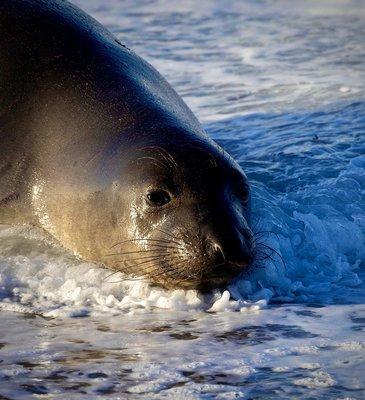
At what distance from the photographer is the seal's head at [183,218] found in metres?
5.88

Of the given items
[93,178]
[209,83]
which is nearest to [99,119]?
[93,178]

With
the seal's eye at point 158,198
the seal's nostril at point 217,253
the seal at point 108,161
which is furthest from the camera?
the seal's eye at point 158,198

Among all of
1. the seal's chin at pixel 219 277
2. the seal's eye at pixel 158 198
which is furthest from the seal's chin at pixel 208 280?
the seal's eye at pixel 158 198

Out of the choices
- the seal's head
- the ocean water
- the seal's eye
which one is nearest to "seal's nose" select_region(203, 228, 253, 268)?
the seal's head

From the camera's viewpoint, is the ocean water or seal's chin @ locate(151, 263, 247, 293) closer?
the ocean water

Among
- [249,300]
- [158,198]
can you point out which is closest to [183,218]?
[158,198]

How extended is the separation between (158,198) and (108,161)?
589 millimetres

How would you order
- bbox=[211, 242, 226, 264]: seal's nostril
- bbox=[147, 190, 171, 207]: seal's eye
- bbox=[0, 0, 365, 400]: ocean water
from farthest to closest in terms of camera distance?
→ bbox=[147, 190, 171, 207]: seal's eye → bbox=[211, 242, 226, 264]: seal's nostril → bbox=[0, 0, 365, 400]: ocean water

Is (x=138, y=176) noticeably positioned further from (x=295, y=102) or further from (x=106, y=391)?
(x=295, y=102)

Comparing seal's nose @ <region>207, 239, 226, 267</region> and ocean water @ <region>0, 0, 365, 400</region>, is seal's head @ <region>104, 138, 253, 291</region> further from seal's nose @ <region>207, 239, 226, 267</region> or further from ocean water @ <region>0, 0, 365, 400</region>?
ocean water @ <region>0, 0, 365, 400</region>

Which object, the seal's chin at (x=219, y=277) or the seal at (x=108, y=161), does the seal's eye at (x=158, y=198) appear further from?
the seal's chin at (x=219, y=277)

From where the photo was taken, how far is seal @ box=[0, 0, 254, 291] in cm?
602

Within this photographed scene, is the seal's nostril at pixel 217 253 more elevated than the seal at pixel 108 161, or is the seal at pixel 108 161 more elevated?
the seal at pixel 108 161

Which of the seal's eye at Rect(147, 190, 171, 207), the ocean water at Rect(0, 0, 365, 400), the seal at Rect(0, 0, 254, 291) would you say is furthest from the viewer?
the seal's eye at Rect(147, 190, 171, 207)
